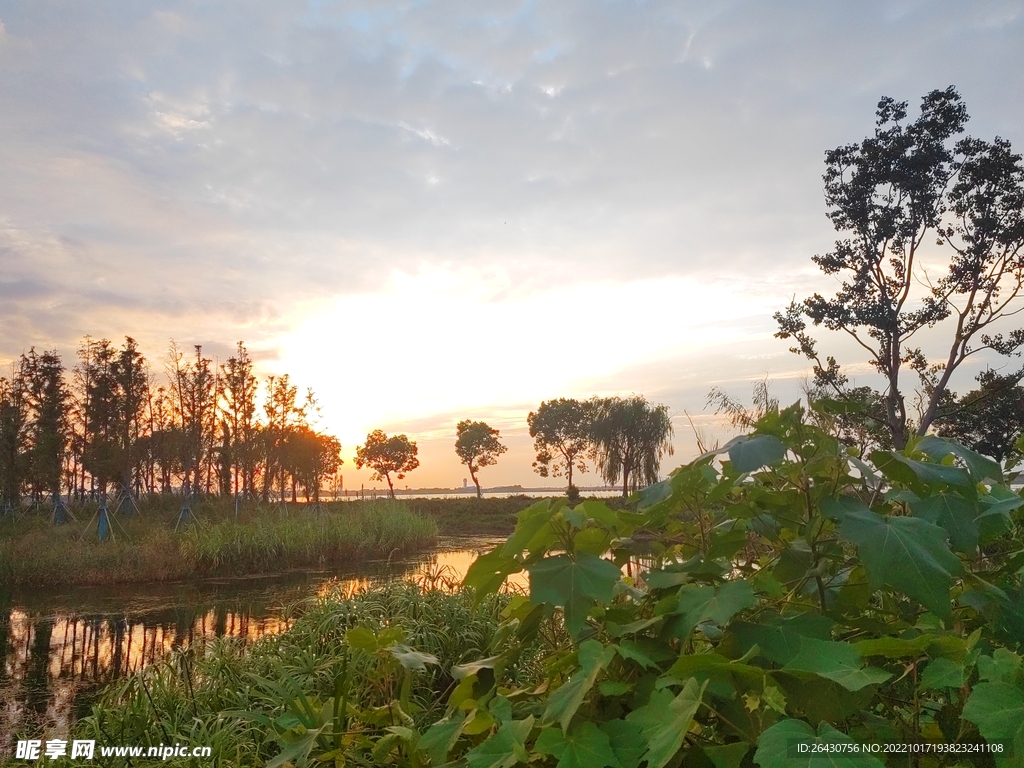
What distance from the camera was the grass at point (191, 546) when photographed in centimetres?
1196

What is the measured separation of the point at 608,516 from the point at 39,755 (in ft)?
11.1

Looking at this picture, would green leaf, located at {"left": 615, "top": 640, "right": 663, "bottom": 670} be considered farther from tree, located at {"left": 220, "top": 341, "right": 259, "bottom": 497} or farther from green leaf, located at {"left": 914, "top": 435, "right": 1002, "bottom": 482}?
tree, located at {"left": 220, "top": 341, "right": 259, "bottom": 497}

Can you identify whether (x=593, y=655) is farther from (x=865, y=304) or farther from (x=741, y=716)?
(x=865, y=304)

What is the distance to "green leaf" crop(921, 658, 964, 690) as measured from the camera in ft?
2.51

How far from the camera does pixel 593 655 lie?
875 mm

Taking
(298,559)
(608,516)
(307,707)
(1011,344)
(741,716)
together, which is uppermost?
(1011,344)

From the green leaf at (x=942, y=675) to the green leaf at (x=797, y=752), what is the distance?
0.47ft

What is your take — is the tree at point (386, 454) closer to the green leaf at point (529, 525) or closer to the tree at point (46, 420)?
the tree at point (46, 420)

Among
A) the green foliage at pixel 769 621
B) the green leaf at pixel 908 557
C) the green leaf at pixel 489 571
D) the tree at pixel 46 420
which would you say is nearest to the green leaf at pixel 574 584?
the green foliage at pixel 769 621

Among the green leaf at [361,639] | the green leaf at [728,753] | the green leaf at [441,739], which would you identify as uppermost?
the green leaf at [361,639]

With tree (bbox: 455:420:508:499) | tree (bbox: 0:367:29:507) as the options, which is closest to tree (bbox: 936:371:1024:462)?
tree (bbox: 0:367:29:507)

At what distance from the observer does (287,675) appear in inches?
121

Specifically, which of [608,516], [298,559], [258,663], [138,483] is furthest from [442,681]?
[138,483]

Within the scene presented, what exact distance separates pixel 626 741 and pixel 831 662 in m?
0.27
